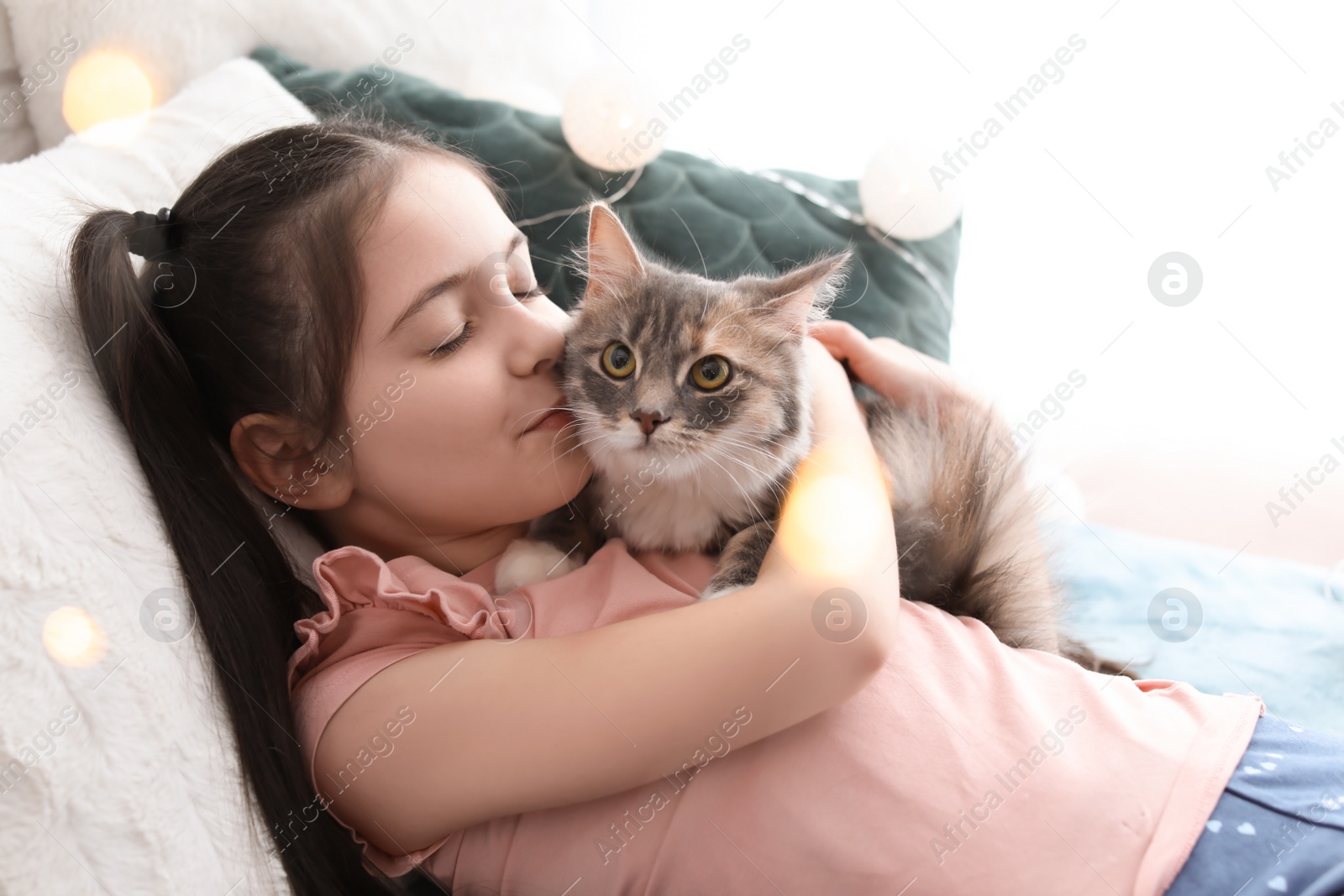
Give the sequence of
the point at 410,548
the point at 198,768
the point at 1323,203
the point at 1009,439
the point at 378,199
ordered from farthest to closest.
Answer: the point at 1323,203, the point at 1009,439, the point at 410,548, the point at 378,199, the point at 198,768

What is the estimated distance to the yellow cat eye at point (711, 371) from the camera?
1.32 meters

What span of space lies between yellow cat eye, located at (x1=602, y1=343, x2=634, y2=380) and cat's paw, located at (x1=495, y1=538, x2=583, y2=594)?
325mm

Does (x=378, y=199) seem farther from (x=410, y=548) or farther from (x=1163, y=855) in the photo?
(x=1163, y=855)

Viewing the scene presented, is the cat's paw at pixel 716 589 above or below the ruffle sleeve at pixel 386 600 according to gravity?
above

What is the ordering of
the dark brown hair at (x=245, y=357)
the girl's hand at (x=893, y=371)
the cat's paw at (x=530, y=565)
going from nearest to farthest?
the dark brown hair at (x=245, y=357)
the cat's paw at (x=530, y=565)
the girl's hand at (x=893, y=371)

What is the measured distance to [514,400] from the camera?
126 centimetres

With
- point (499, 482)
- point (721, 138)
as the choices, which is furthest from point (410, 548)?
point (721, 138)

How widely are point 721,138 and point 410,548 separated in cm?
194
